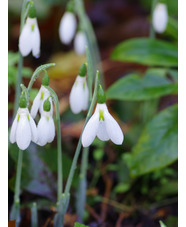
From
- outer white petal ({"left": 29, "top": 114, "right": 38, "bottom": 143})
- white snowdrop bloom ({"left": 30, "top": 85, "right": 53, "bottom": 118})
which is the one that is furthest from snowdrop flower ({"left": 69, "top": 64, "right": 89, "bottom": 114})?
outer white petal ({"left": 29, "top": 114, "right": 38, "bottom": 143})

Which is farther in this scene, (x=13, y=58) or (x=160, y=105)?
(x=160, y=105)

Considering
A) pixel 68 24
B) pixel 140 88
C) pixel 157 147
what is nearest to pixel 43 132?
pixel 157 147

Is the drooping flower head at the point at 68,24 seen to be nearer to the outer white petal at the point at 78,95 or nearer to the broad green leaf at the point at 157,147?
the broad green leaf at the point at 157,147

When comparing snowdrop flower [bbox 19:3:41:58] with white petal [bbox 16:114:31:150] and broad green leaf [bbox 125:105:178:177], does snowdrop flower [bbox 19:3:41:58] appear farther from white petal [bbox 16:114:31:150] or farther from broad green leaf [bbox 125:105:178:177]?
broad green leaf [bbox 125:105:178:177]

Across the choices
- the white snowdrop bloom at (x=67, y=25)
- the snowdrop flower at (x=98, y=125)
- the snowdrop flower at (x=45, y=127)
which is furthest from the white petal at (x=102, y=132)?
the white snowdrop bloom at (x=67, y=25)

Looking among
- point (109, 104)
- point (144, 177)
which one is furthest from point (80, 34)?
point (144, 177)

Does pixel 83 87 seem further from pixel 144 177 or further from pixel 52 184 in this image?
pixel 144 177
